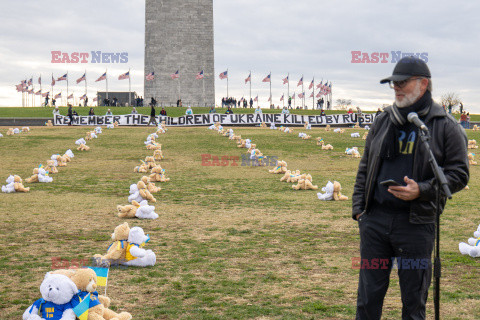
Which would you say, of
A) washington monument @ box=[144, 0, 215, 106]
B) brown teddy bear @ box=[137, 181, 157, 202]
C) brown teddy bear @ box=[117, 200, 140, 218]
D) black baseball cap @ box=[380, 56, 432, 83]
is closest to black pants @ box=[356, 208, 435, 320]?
black baseball cap @ box=[380, 56, 432, 83]

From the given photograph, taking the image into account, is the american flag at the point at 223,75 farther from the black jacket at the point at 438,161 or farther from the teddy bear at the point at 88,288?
the black jacket at the point at 438,161

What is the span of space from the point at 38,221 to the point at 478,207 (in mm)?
9146

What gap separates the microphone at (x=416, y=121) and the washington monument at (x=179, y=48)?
215ft

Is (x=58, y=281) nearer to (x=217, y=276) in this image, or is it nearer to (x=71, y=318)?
(x=71, y=318)

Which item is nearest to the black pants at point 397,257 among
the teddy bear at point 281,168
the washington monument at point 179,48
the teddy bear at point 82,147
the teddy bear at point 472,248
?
the teddy bear at point 472,248

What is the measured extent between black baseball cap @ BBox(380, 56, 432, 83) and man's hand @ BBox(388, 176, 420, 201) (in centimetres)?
73

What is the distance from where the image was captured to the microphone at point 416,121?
3.48 m

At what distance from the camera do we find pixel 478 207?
38.5 feet

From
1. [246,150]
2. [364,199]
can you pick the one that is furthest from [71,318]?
[246,150]

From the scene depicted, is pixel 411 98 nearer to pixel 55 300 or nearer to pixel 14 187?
pixel 55 300

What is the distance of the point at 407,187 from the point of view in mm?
3602

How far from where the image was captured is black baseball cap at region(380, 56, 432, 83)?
3.79 m

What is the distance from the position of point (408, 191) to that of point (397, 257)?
0.56 metres

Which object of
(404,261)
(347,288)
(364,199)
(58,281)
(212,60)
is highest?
(212,60)
